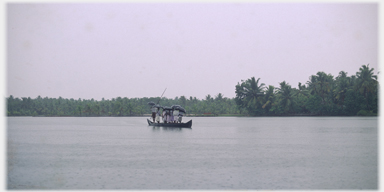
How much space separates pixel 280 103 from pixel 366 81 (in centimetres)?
2516

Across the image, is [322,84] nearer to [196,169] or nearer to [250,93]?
[250,93]

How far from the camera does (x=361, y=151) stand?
86.2 feet

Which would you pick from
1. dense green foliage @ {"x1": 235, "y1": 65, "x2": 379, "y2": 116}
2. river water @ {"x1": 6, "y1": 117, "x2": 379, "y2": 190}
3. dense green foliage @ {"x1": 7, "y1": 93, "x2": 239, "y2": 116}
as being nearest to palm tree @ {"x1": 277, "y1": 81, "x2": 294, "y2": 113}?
dense green foliage @ {"x1": 235, "y1": 65, "x2": 379, "y2": 116}

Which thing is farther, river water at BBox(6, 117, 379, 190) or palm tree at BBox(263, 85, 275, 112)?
palm tree at BBox(263, 85, 275, 112)

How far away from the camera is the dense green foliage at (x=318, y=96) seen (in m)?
85.7

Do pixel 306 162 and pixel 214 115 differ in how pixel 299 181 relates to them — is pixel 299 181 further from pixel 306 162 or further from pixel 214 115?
pixel 214 115

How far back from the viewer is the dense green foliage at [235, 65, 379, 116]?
85.7 metres

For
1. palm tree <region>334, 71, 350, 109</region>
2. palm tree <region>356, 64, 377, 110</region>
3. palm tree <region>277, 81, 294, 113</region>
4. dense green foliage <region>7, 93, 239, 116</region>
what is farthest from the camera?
dense green foliage <region>7, 93, 239, 116</region>

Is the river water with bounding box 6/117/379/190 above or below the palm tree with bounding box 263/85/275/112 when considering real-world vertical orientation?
below

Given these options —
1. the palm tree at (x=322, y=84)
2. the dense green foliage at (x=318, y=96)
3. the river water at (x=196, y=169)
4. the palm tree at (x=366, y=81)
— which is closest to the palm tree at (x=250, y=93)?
the dense green foliage at (x=318, y=96)

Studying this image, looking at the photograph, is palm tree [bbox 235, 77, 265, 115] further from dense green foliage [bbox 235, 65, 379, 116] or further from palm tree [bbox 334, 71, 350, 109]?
palm tree [bbox 334, 71, 350, 109]

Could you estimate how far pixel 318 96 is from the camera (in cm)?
9625

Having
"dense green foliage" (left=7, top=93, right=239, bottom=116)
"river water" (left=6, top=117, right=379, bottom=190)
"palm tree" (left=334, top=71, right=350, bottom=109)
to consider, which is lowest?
"river water" (left=6, top=117, right=379, bottom=190)

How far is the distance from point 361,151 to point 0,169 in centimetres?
2291
